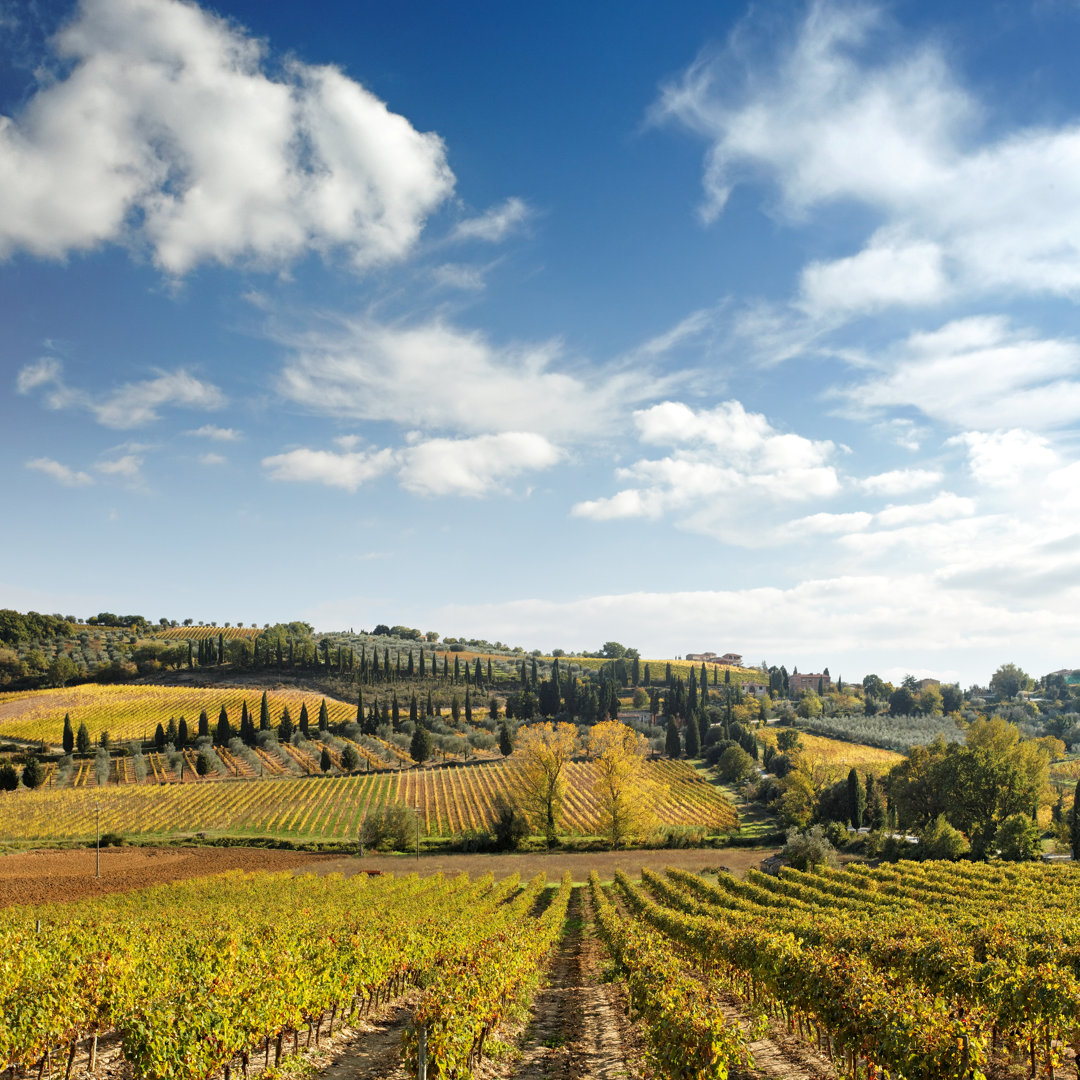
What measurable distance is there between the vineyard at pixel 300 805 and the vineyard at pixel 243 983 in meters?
54.4

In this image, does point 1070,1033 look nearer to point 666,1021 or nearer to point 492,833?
point 666,1021

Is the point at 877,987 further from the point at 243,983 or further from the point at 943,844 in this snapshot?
the point at 943,844

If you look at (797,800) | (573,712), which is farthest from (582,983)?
(573,712)

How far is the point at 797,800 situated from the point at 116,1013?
3444 inches

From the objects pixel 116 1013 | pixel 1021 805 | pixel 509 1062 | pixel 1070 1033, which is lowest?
pixel 1021 805

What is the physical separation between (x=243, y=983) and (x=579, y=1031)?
1072cm

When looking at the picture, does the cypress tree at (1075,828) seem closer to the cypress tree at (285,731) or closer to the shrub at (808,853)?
the shrub at (808,853)

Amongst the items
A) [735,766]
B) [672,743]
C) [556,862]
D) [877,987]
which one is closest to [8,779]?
[556,862]

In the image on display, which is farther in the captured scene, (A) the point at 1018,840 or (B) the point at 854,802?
(B) the point at 854,802

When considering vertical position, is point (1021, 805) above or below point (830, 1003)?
below

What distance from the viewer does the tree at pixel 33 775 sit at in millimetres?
102750

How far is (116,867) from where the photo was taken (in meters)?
60.9

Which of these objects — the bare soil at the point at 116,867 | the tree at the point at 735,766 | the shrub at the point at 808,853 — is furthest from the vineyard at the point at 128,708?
the shrub at the point at 808,853

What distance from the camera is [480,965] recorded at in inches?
711
